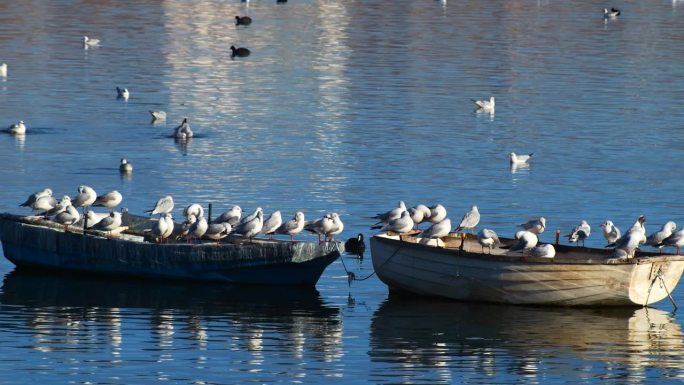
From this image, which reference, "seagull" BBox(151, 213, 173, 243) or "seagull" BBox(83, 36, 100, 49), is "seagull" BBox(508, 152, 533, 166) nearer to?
"seagull" BBox(151, 213, 173, 243)

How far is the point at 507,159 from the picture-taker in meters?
44.9

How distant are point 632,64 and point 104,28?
92.4 ft

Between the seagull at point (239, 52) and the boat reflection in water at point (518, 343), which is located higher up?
the seagull at point (239, 52)

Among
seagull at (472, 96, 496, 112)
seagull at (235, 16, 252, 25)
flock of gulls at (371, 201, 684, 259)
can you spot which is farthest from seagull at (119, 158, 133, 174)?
seagull at (235, 16, 252, 25)

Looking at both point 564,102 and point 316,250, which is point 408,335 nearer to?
point 316,250

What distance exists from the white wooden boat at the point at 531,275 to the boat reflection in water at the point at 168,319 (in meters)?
1.60

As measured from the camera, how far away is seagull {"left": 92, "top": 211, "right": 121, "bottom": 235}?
2975 cm

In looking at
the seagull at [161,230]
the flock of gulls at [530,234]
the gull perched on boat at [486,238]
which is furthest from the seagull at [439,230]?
the seagull at [161,230]

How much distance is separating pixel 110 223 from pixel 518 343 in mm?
8403

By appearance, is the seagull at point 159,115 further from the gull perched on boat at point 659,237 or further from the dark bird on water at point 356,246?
the gull perched on boat at point 659,237

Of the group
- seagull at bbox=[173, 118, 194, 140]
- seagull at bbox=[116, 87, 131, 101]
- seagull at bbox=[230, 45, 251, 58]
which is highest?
seagull at bbox=[230, 45, 251, 58]

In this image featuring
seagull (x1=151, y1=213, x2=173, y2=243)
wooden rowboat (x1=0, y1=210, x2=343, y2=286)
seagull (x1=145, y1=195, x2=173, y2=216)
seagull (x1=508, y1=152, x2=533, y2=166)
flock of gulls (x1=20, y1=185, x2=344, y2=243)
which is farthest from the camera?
seagull (x1=508, y1=152, x2=533, y2=166)

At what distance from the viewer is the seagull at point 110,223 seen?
2975 centimetres

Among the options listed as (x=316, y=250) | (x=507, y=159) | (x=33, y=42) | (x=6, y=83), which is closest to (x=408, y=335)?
(x=316, y=250)
